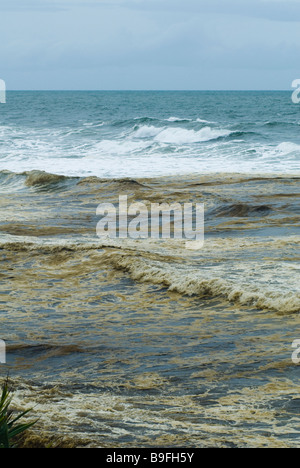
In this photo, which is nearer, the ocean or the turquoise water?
the ocean

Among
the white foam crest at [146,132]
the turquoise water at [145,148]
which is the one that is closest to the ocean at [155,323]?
the turquoise water at [145,148]

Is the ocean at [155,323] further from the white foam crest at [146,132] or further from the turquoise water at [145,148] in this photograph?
the white foam crest at [146,132]

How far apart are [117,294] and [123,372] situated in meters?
2.28

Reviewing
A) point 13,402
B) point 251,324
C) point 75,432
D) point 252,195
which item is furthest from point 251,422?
point 252,195

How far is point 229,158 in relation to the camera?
2630 cm

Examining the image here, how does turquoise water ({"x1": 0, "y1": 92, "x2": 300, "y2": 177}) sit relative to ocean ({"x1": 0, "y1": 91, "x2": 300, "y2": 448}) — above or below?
above

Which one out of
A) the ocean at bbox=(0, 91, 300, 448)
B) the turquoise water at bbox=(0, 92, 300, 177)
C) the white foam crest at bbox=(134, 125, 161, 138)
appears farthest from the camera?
the white foam crest at bbox=(134, 125, 161, 138)

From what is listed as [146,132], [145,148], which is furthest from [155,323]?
[146,132]

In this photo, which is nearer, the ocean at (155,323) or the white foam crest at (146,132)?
the ocean at (155,323)

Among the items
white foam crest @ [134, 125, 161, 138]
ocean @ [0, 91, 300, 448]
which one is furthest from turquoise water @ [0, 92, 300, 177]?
ocean @ [0, 91, 300, 448]

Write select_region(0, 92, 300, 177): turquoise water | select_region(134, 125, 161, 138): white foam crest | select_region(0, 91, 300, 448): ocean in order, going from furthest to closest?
select_region(134, 125, 161, 138): white foam crest
select_region(0, 92, 300, 177): turquoise water
select_region(0, 91, 300, 448): ocean

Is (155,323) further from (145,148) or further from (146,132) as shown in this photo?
(146,132)

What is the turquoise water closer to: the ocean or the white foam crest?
the white foam crest

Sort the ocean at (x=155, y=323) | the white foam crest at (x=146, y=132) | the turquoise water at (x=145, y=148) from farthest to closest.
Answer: the white foam crest at (x=146, y=132) → the turquoise water at (x=145, y=148) → the ocean at (x=155, y=323)
